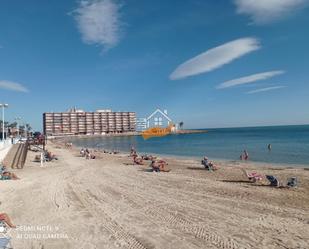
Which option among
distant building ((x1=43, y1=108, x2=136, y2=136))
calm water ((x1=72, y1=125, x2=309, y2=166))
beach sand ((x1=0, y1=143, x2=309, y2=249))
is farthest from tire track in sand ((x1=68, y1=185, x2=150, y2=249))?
distant building ((x1=43, y1=108, x2=136, y2=136))

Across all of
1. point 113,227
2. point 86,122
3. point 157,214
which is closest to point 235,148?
point 157,214

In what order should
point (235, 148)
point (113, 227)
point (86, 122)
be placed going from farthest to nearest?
point (86, 122)
point (235, 148)
point (113, 227)

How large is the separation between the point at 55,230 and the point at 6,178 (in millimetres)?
9816

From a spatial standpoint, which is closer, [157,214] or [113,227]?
[113,227]

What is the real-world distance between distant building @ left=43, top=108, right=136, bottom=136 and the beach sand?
142 meters

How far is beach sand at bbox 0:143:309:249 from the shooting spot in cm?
680

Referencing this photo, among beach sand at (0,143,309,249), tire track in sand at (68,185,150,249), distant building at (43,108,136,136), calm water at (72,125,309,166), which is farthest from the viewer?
distant building at (43,108,136,136)

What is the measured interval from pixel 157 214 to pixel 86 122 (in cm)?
15248

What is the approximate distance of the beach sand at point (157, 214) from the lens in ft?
22.3

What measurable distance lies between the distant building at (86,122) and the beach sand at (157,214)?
466ft

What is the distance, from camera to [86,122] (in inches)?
6166

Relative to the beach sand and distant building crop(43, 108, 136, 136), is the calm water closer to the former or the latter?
the beach sand

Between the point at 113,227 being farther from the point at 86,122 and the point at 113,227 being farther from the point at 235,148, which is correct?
the point at 86,122

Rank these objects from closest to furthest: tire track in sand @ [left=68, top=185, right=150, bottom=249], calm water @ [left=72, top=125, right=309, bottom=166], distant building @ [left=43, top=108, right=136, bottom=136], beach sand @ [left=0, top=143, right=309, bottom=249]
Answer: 1. tire track in sand @ [left=68, top=185, right=150, bottom=249]
2. beach sand @ [left=0, top=143, right=309, bottom=249]
3. calm water @ [left=72, top=125, right=309, bottom=166]
4. distant building @ [left=43, top=108, right=136, bottom=136]
